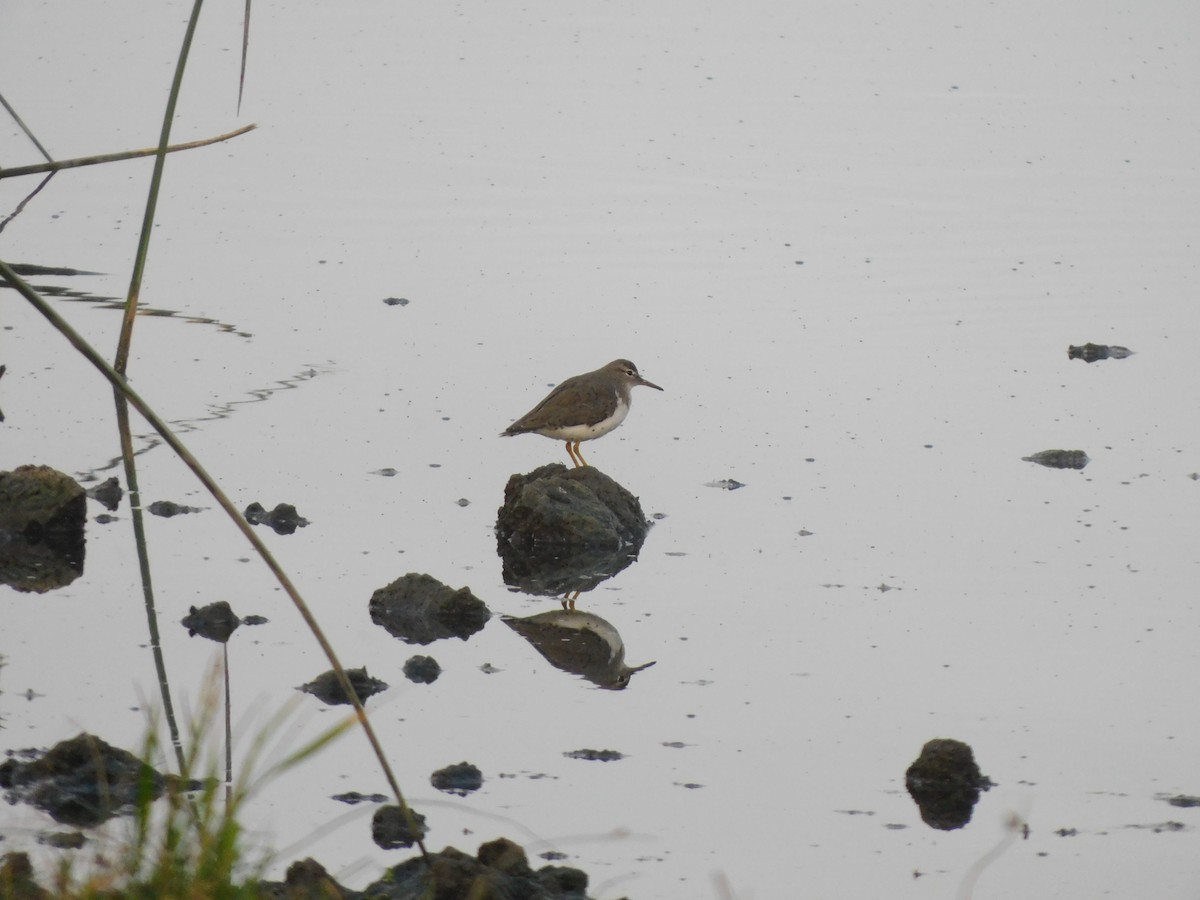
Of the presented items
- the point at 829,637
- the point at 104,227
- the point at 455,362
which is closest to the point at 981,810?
the point at 829,637

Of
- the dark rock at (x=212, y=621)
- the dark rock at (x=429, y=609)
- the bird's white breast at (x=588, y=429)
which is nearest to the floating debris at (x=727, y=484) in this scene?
the bird's white breast at (x=588, y=429)

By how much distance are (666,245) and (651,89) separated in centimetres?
449

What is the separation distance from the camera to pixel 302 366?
1032 centimetres

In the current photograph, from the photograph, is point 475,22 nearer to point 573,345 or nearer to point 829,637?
point 573,345

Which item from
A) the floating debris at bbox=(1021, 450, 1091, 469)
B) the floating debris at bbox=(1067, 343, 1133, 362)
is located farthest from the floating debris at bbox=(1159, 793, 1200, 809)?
the floating debris at bbox=(1067, 343, 1133, 362)

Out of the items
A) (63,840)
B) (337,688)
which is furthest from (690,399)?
(63,840)

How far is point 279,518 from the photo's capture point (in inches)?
317

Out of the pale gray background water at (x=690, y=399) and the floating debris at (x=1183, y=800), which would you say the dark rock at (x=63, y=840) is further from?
the floating debris at (x=1183, y=800)

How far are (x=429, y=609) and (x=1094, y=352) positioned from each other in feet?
17.4

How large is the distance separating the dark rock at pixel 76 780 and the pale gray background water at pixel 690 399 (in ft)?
0.65

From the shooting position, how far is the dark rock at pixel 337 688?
646 centimetres

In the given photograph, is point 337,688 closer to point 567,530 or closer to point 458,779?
point 458,779

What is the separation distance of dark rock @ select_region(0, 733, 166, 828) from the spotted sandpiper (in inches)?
140

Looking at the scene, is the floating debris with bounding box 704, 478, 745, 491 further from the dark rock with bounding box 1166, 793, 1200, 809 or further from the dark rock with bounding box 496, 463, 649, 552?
the dark rock with bounding box 1166, 793, 1200, 809
